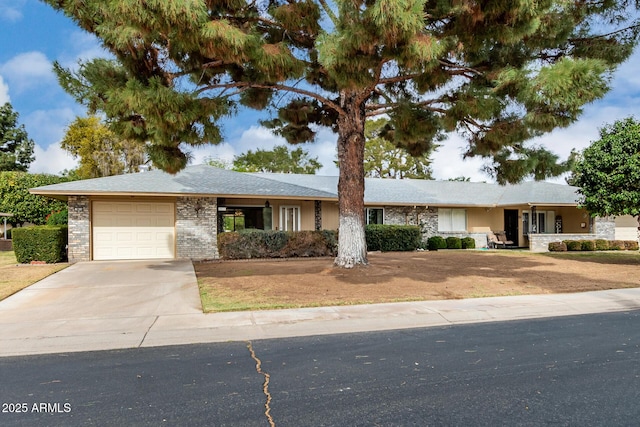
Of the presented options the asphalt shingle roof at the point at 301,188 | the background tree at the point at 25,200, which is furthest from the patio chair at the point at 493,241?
the background tree at the point at 25,200

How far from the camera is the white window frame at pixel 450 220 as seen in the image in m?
23.4

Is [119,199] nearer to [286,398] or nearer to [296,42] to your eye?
[296,42]

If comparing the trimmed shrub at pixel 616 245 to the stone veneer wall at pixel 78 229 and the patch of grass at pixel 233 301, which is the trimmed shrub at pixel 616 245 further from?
the stone veneer wall at pixel 78 229

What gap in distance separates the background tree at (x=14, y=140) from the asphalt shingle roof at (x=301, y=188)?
27593 millimetres

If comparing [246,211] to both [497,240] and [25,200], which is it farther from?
[25,200]

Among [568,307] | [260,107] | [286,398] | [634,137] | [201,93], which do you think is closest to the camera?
[286,398]

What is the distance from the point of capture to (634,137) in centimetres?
1369

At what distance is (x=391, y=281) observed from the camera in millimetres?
10367

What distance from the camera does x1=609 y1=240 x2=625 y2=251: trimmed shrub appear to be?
22.3m

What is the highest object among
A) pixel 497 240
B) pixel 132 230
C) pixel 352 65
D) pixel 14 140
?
pixel 14 140

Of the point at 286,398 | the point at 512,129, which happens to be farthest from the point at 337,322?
the point at 512,129

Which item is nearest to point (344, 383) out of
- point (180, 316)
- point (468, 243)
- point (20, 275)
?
point (180, 316)

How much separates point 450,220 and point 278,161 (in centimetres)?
2334

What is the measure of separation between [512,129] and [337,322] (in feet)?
24.1
